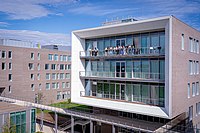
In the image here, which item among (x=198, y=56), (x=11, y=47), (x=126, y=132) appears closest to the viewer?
(x=126, y=132)

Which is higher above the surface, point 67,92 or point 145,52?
point 145,52

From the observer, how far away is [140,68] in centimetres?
2080

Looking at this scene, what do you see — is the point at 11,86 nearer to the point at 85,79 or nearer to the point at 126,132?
the point at 85,79

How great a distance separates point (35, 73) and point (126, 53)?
26.0 m

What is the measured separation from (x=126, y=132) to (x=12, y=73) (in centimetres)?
2496

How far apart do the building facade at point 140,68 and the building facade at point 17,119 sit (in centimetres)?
544

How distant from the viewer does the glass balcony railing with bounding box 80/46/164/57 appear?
19416 millimetres

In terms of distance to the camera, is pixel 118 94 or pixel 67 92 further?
pixel 67 92

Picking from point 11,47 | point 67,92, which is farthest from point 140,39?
point 67,92

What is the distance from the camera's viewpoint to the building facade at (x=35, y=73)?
122 feet

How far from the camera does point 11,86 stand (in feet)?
124

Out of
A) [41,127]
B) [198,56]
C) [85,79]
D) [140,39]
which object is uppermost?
[140,39]

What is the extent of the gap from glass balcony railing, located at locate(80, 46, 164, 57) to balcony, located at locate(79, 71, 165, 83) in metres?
1.94

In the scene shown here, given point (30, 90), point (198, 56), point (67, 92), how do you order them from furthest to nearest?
point (67, 92) < point (30, 90) < point (198, 56)
